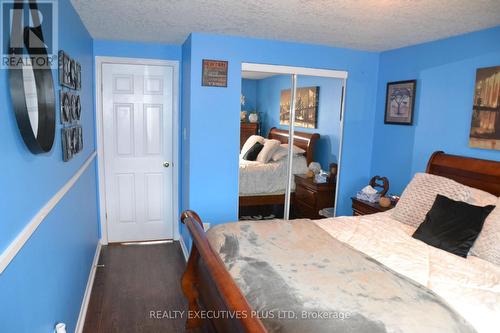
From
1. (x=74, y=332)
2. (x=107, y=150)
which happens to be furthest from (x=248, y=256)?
(x=107, y=150)

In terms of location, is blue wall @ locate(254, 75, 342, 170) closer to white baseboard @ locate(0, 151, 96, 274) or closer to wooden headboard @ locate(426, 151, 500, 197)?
wooden headboard @ locate(426, 151, 500, 197)

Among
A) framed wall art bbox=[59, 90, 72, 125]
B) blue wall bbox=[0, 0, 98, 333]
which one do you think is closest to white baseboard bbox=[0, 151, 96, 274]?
blue wall bbox=[0, 0, 98, 333]

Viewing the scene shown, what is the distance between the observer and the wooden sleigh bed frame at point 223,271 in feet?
4.21

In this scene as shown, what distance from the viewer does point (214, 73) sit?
328 centimetres

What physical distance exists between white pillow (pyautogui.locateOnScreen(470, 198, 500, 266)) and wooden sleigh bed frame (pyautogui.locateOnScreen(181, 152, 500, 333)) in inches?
19.4

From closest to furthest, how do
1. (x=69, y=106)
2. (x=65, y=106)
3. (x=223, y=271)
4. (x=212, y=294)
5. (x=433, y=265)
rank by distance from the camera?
(x=223, y=271) < (x=212, y=294) < (x=433, y=265) < (x=65, y=106) < (x=69, y=106)

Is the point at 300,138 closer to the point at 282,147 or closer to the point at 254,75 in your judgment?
the point at 282,147

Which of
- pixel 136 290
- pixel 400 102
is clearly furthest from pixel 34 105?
pixel 400 102

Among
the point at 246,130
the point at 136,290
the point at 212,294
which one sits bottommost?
the point at 136,290

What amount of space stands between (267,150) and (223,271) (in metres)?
2.36

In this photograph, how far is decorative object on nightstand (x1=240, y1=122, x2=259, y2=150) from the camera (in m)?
3.55

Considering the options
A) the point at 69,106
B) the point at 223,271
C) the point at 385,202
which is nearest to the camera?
the point at 223,271

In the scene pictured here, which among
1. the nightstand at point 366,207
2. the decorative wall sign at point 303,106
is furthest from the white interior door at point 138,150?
the nightstand at point 366,207

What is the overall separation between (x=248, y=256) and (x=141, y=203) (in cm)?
251
